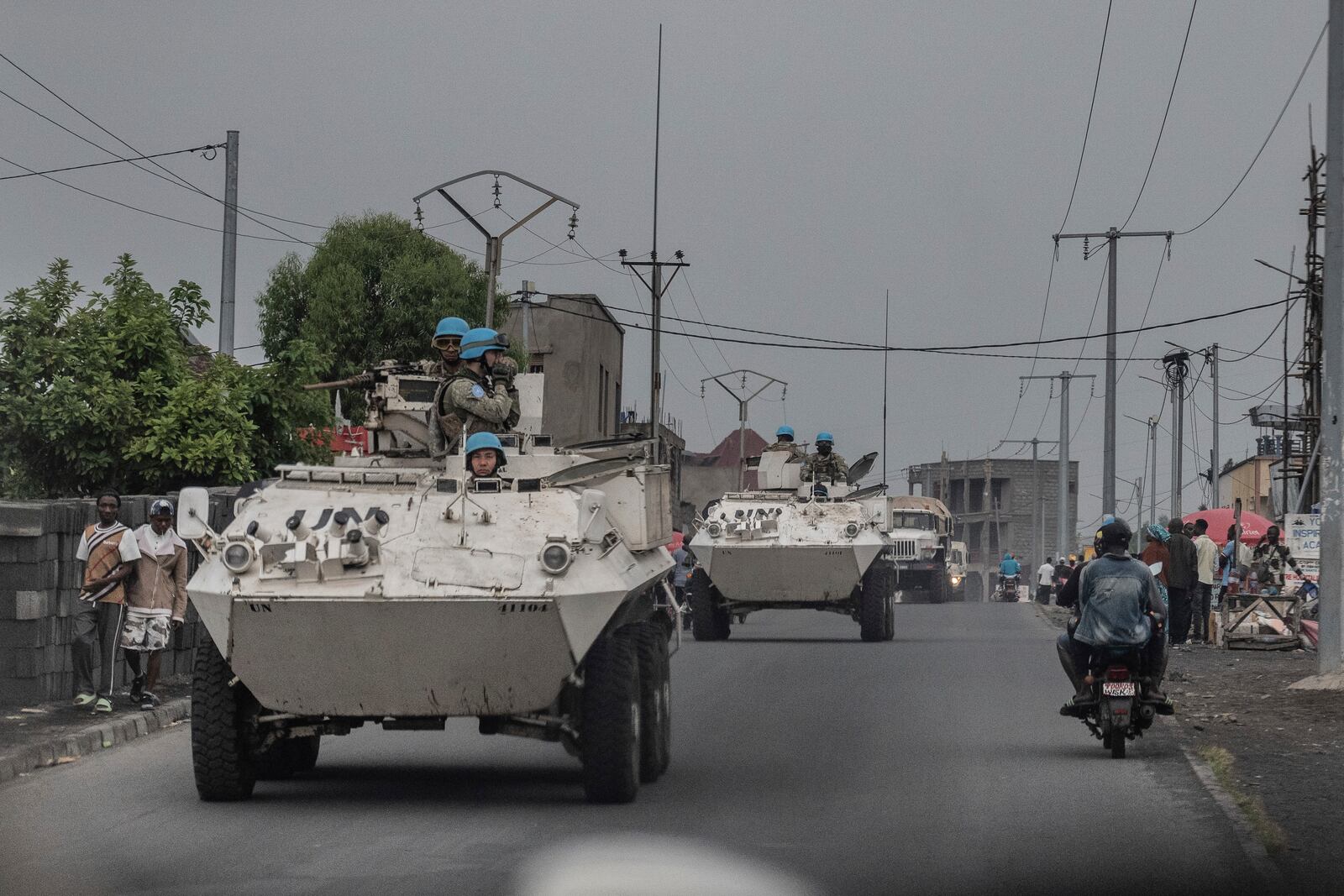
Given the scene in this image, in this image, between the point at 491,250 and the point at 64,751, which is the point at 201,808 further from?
the point at 491,250

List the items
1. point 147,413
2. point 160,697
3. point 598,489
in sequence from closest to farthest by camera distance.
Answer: point 598,489
point 160,697
point 147,413

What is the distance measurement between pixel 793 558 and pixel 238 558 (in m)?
14.2

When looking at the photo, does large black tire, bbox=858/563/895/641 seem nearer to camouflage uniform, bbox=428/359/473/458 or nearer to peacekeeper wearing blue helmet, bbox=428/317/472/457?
peacekeeper wearing blue helmet, bbox=428/317/472/457

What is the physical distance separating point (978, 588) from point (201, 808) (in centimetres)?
8539

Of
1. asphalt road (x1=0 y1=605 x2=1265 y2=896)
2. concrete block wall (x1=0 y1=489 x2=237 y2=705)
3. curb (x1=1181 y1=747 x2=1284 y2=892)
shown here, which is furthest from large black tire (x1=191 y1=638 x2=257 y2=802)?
curb (x1=1181 y1=747 x2=1284 y2=892)

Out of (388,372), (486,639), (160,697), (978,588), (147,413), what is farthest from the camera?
(978,588)

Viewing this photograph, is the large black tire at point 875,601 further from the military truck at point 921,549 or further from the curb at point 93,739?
the military truck at point 921,549

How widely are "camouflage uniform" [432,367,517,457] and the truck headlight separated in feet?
6.61

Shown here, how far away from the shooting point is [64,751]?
11695 millimetres

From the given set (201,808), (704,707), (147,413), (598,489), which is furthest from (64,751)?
(147,413)

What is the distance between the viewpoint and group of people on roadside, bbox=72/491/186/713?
1341 cm

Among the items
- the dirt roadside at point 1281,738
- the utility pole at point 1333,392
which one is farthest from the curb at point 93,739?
the utility pole at point 1333,392

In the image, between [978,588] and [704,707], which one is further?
[978,588]

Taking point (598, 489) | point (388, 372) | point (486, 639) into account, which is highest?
point (388, 372)
